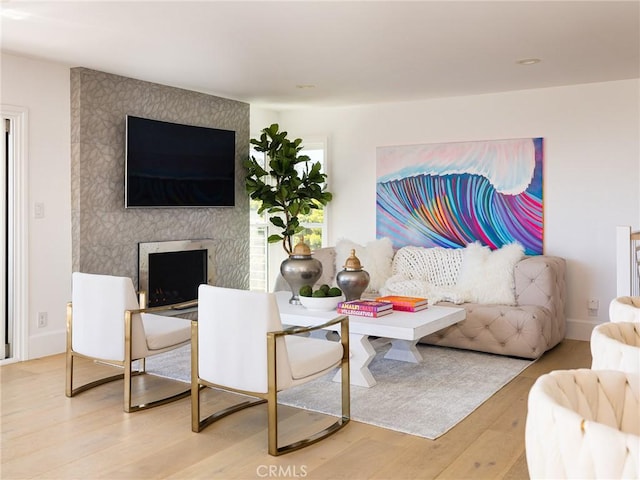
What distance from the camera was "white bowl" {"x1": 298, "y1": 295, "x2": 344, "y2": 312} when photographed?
4.22 meters

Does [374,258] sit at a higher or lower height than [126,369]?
higher

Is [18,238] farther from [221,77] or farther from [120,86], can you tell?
[221,77]

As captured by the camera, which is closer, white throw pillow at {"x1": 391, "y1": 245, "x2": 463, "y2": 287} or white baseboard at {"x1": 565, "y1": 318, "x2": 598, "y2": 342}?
white baseboard at {"x1": 565, "y1": 318, "x2": 598, "y2": 342}

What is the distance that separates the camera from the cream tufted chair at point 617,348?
1.26 metres

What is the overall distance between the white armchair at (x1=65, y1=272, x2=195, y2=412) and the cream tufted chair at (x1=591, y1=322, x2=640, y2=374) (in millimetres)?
2574

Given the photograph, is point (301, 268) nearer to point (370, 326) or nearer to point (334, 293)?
point (334, 293)

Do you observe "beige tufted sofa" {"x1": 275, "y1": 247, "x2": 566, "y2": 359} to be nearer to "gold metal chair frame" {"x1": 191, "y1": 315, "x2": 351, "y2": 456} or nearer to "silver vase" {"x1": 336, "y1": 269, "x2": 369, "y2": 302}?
"silver vase" {"x1": 336, "y1": 269, "x2": 369, "y2": 302}

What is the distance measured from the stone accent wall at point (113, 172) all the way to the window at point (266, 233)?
0.91 meters

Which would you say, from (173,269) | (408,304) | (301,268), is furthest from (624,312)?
(173,269)

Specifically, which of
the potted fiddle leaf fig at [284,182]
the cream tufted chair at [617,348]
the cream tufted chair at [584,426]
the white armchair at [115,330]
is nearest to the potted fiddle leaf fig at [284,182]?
the potted fiddle leaf fig at [284,182]

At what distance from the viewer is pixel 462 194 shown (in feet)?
20.0

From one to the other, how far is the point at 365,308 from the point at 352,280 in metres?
0.39

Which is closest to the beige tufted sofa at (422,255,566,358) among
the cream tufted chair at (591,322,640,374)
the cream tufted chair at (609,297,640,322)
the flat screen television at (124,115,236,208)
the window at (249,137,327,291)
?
the window at (249,137,327,291)

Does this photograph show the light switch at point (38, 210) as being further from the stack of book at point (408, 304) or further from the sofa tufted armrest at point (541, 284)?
the sofa tufted armrest at point (541, 284)
